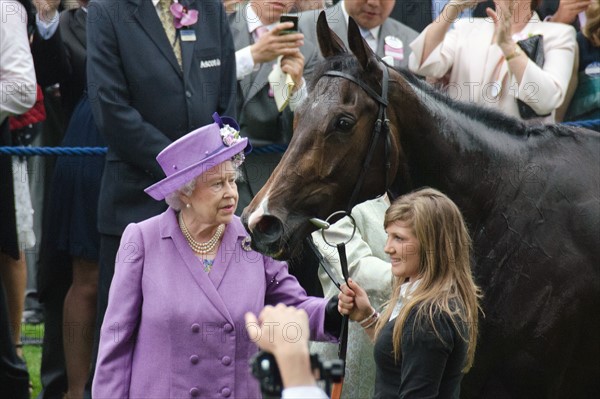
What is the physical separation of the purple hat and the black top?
105cm

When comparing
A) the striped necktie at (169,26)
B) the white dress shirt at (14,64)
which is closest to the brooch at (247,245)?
the striped necktie at (169,26)

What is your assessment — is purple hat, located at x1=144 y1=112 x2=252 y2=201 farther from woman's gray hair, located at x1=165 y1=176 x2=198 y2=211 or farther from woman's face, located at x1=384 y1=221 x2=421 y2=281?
woman's face, located at x1=384 y1=221 x2=421 y2=281

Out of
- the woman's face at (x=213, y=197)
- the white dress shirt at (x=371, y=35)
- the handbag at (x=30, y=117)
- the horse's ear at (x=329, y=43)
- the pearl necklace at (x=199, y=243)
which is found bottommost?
the handbag at (x=30, y=117)

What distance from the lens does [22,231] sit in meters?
7.34

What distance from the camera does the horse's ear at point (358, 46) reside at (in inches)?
198

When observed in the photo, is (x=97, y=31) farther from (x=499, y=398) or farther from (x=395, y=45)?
(x=499, y=398)

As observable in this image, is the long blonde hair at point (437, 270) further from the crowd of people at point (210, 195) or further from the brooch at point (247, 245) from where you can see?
the brooch at point (247, 245)

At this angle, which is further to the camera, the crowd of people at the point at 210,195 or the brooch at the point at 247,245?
the brooch at the point at 247,245

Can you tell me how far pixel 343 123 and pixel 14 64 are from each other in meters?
2.46

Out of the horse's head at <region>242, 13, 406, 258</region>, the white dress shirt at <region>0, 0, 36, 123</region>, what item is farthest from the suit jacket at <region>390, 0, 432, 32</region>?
the horse's head at <region>242, 13, 406, 258</region>

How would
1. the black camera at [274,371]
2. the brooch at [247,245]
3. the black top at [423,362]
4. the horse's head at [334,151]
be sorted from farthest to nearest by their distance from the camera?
the horse's head at [334,151], the brooch at [247,245], the black top at [423,362], the black camera at [274,371]

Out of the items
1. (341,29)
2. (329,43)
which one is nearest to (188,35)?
(341,29)

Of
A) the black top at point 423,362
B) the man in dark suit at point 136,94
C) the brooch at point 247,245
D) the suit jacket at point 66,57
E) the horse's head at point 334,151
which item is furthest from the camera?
the suit jacket at point 66,57

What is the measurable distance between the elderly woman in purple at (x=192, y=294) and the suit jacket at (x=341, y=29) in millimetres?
2428
